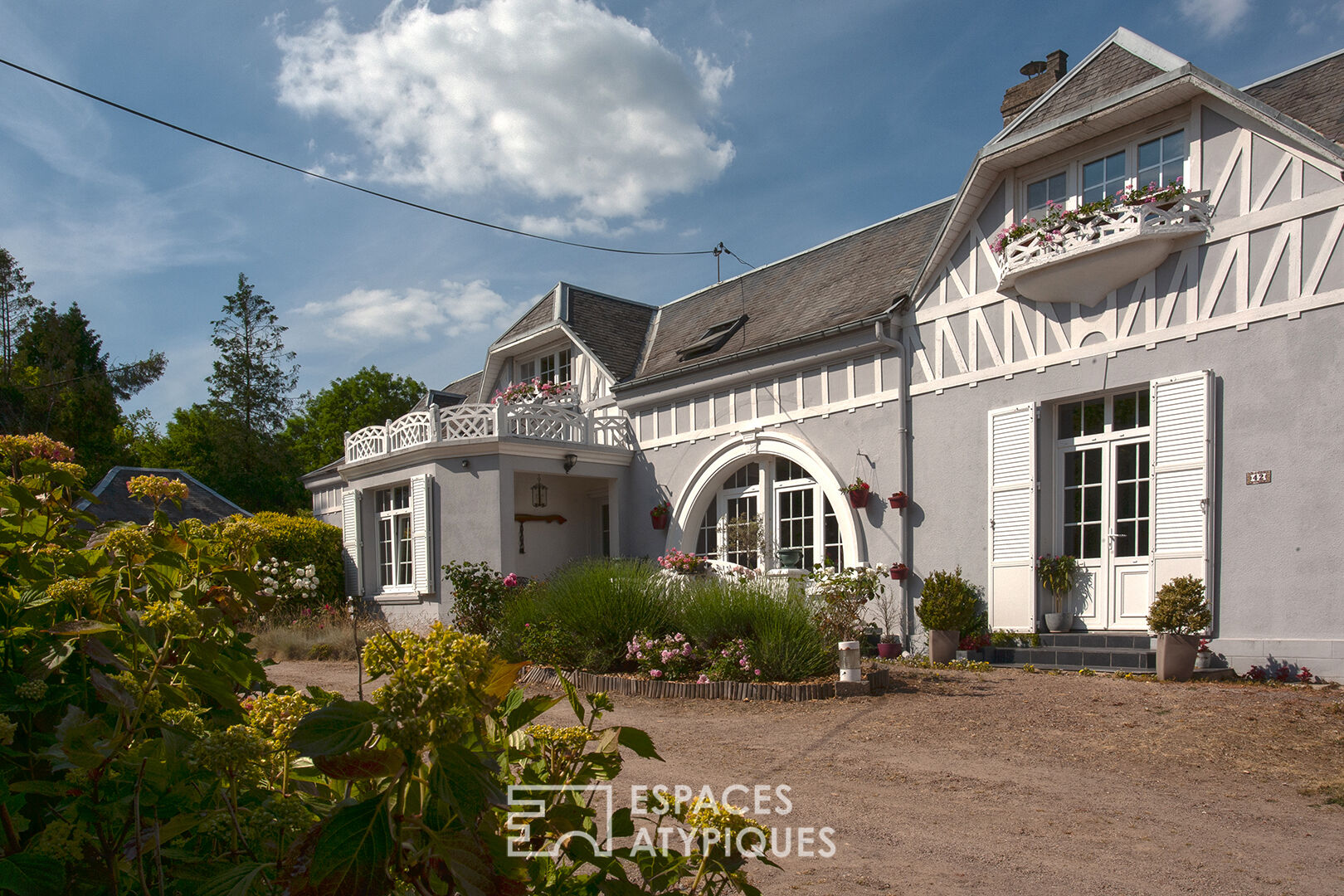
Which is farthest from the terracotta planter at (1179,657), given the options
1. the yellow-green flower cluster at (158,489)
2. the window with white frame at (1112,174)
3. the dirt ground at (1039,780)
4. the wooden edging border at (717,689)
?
the yellow-green flower cluster at (158,489)

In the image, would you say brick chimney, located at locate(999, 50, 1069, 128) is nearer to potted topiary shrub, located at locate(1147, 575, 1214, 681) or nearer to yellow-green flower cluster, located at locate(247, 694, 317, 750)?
potted topiary shrub, located at locate(1147, 575, 1214, 681)

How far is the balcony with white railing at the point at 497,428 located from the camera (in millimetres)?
14398

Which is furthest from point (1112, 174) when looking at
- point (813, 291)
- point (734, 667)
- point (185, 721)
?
point (185, 721)

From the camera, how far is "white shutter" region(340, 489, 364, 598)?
658 inches

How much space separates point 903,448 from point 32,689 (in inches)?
429

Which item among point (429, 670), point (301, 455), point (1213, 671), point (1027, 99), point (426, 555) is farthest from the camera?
point (301, 455)

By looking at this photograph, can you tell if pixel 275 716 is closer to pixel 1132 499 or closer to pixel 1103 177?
pixel 1132 499

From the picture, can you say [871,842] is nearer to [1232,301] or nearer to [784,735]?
[784,735]

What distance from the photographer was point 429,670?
0.95 metres

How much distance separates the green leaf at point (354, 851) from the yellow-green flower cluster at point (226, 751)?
0.22 meters

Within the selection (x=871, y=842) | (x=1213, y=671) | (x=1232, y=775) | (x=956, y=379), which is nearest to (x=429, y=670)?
(x=871, y=842)

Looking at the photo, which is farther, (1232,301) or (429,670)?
(1232,301)

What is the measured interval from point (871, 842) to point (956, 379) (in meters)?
8.24

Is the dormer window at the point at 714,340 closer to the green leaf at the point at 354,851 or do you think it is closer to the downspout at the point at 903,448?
the downspout at the point at 903,448
